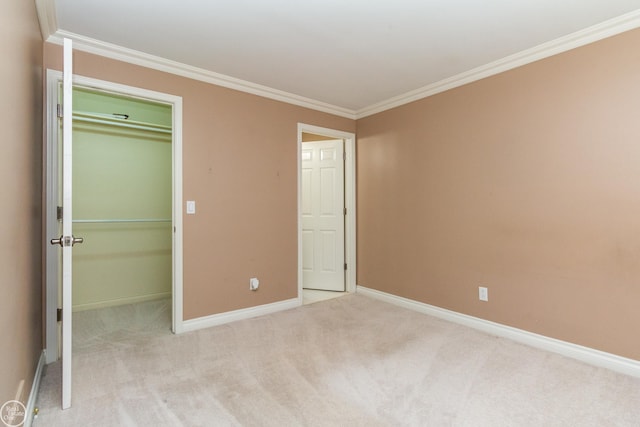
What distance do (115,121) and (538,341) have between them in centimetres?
467

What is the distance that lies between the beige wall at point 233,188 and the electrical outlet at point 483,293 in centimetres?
190

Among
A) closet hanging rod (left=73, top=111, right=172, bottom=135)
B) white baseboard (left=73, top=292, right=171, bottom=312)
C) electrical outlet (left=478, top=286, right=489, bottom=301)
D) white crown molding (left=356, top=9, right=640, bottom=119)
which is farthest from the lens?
white baseboard (left=73, top=292, right=171, bottom=312)

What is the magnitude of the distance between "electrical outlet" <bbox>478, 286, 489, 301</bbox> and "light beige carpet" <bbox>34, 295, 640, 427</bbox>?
1.04 ft

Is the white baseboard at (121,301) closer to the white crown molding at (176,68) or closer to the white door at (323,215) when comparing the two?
the white door at (323,215)

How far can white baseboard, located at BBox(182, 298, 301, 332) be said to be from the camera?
9.43 ft

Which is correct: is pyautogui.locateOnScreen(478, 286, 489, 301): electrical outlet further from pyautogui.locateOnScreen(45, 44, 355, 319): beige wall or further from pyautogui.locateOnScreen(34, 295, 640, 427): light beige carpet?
pyautogui.locateOnScreen(45, 44, 355, 319): beige wall

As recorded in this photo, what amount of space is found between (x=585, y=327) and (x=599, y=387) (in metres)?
0.48

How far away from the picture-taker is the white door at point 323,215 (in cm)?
420

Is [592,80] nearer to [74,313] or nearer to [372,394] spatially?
[372,394]

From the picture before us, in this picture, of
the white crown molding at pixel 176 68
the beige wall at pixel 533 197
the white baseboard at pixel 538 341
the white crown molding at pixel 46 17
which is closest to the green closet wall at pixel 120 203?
the white crown molding at pixel 176 68

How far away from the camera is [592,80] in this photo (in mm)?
2271

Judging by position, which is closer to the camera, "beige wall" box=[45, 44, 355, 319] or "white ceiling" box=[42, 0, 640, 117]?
"white ceiling" box=[42, 0, 640, 117]

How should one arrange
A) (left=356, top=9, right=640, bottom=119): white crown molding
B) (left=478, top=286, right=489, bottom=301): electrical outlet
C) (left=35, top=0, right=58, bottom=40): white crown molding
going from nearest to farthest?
1. (left=35, top=0, right=58, bottom=40): white crown molding
2. (left=356, top=9, right=640, bottom=119): white crown molding
3. (left=478, top=286, right=489, bottom=301): electrical outlet

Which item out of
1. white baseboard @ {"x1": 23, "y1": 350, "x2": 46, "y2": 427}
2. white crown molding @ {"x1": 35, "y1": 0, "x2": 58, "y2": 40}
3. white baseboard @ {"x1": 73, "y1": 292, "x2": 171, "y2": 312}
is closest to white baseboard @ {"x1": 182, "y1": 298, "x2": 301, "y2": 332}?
white baseboard @ {"x1": 23, "y1": 350, "x2": 46, "y2": 427}
